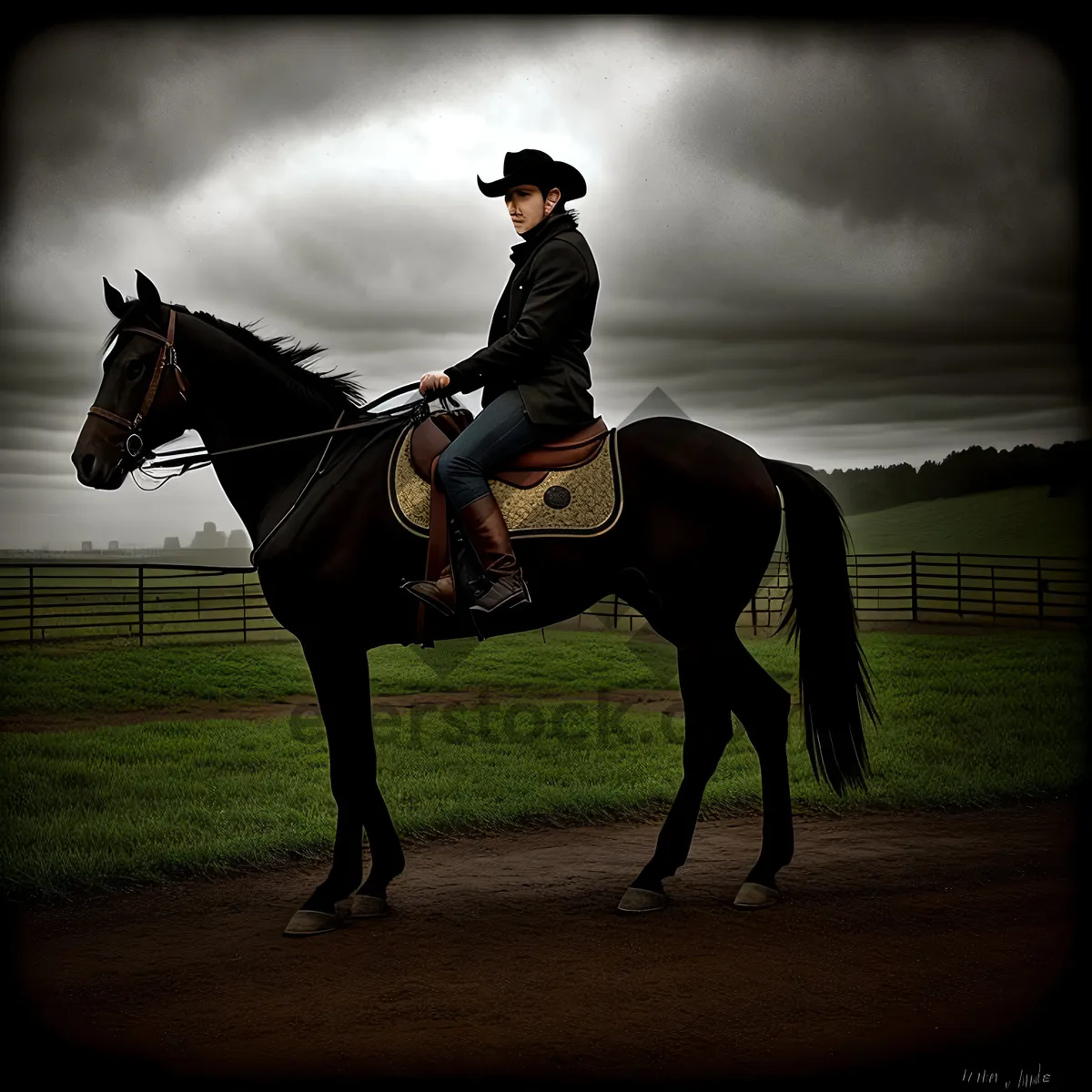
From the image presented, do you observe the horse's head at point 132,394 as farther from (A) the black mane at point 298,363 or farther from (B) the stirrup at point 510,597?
(B) the stirrup at point 510,597

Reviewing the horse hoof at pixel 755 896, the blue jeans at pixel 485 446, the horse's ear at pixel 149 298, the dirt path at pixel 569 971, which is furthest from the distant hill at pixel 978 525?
the horse's ear at pixel 149 298

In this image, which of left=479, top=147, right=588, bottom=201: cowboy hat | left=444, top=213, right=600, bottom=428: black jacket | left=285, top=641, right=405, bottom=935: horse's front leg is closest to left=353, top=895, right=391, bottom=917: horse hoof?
left=285, top=641, right=405, bottom=935: horse's front leg

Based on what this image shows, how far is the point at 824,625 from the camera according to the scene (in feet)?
17.3

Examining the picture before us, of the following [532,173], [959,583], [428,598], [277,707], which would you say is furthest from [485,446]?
[959,583]

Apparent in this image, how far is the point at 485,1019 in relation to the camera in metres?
3.77

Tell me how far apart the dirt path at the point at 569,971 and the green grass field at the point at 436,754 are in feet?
2.16

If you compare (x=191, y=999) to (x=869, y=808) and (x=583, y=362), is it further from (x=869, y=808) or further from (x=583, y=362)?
(x=869, y=808)

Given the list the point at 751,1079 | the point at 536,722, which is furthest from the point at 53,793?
the point at 751,1079

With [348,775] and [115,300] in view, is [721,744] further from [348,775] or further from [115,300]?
[115,300]

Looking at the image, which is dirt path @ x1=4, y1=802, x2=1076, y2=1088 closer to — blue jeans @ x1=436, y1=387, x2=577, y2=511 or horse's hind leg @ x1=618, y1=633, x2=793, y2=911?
horse's hind leg @ x1=618, y1=633, x2=793, y2=911

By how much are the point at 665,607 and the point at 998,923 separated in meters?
2.29

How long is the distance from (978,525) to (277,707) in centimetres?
716

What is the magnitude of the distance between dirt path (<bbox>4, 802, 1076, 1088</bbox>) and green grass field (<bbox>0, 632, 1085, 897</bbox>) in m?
0.66

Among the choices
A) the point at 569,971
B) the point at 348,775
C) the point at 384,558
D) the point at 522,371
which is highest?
the point at 522,371
